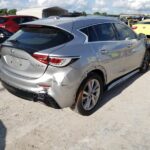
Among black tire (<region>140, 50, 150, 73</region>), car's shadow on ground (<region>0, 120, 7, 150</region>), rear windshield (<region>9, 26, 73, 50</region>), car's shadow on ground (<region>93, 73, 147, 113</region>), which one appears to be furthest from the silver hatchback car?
black tire (<region>140, 50, 150, 73</region>)

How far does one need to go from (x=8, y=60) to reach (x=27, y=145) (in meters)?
1.51

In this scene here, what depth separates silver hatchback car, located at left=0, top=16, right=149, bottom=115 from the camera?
3809 mm

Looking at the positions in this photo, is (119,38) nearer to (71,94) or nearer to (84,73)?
(84,73)

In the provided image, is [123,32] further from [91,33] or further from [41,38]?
[41,38]

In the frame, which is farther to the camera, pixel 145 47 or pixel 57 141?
pixel 145 47

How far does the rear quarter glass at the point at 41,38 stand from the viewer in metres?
3.93

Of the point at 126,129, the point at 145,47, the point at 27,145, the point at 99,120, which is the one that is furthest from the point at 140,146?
the point at 145,47

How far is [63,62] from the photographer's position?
12.4 feet

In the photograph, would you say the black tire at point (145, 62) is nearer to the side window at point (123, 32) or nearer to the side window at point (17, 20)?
the side window at point (123, 32)

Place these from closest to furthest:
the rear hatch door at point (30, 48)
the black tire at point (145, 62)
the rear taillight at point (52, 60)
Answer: the rear taillight at point (52, 60)
the rear hatch door at point (30, 48)
the black tire at point (145, 62)

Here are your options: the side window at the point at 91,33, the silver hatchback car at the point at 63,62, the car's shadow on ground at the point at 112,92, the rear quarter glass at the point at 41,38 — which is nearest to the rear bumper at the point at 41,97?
the silver hatchback car at the point at 63,62

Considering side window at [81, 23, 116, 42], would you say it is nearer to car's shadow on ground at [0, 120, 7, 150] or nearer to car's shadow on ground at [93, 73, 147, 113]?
car's shadow on ground at [93, 73, 147, 113]

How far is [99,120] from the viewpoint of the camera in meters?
4.36

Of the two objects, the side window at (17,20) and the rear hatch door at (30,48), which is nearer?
the rear hatch door at (30,48)
